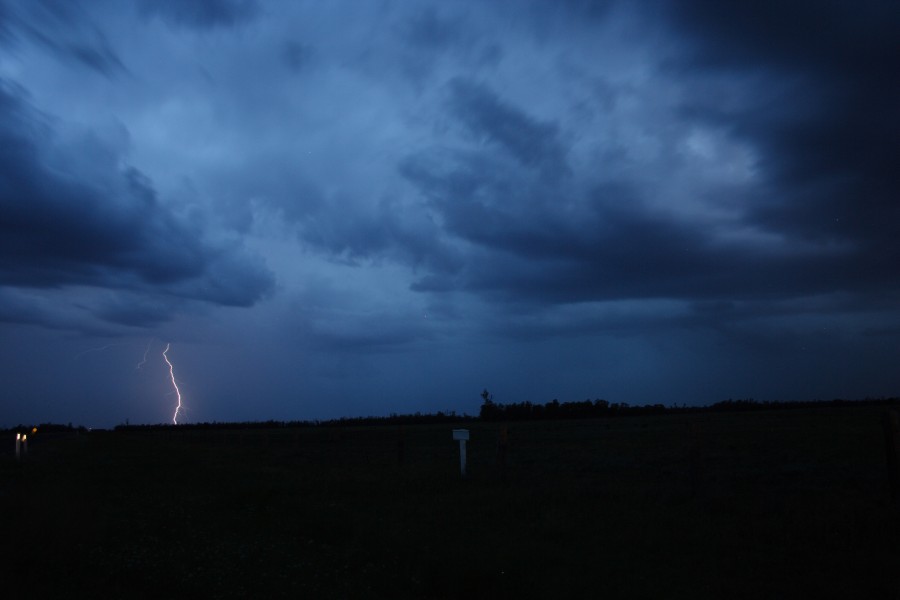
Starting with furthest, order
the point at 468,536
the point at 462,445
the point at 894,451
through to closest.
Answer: the point at 462,445, the point at 894,451, the point at 468,536

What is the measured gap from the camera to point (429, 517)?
11.5 metres

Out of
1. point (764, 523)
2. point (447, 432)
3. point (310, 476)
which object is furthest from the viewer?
point (447, 432)

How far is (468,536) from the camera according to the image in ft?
33.0

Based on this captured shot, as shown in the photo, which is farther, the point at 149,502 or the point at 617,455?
the point at 617,455

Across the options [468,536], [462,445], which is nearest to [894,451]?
[468,536]

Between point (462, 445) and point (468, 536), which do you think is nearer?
point (468, 536)

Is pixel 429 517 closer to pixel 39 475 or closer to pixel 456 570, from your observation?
pixel 456 570

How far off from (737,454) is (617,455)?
390cm

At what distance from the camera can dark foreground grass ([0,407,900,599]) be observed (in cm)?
766

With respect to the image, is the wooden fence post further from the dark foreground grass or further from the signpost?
the signpost

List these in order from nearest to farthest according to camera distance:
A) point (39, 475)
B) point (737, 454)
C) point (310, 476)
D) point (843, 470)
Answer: point (843, 470) → point (310, 476) → point (39, 475) → point (737, 454)

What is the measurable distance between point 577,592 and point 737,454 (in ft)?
57.4

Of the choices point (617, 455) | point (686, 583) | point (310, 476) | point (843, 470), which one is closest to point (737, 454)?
point (617, 455)

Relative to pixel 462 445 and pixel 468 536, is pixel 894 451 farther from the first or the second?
pixel 462 445
